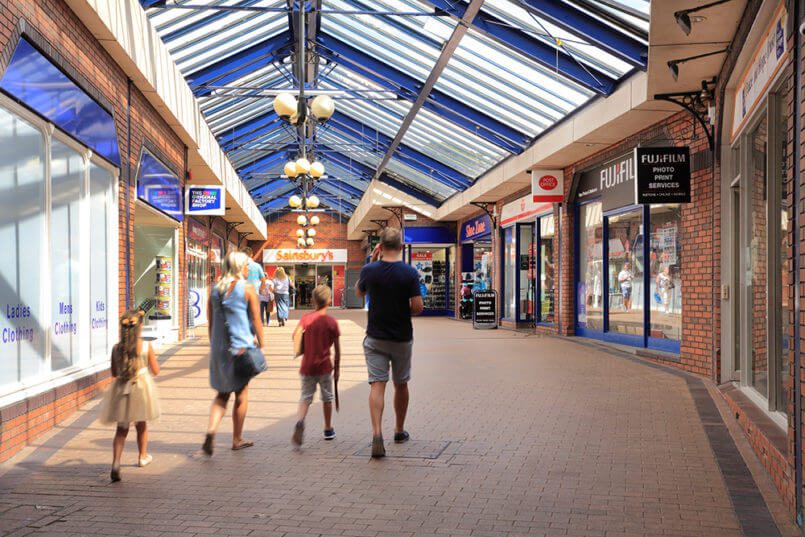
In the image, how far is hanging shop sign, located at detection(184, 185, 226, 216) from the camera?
15.6 metres

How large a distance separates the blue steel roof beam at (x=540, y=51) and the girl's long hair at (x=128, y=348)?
783 centimetres

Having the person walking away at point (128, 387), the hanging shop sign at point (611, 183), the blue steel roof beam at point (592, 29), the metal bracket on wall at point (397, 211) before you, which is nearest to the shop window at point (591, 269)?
the hanging shop sign at point (611, 183)

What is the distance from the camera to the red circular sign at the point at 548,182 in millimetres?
16312

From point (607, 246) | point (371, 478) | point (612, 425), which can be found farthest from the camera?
point (607, 246)

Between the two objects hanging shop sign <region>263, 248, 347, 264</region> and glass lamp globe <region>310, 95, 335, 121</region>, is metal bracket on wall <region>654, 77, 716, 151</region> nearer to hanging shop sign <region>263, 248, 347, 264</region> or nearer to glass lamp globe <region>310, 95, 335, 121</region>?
glass lamp globe <region>310, 95, 335, 121</region>

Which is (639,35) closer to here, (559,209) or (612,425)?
(612,425)

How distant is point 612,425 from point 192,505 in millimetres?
3716

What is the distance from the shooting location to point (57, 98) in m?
6.95

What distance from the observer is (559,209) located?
16781 mm

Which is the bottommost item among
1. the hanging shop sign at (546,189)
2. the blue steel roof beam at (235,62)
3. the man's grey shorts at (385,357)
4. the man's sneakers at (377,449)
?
the man's sneakers at (377,449)

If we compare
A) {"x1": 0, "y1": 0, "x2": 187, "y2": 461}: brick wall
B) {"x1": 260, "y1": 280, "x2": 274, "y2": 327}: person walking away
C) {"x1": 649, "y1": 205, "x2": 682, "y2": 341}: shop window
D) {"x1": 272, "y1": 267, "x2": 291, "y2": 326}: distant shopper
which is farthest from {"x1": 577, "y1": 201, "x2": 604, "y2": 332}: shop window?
{"x1": 272, "y1": 267, "x2": 291, "y2": 326}: distant shopper

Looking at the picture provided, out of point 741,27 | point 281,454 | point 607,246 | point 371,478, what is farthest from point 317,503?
point 607,246

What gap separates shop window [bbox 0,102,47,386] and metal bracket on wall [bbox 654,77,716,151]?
667 centimetres

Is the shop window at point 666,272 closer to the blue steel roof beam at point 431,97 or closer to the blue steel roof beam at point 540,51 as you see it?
the blue steel roof beam at point 540,51
